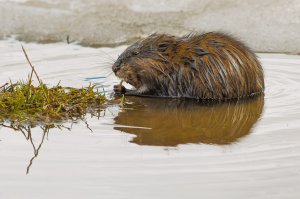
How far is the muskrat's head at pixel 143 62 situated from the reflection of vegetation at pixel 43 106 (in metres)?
0.66

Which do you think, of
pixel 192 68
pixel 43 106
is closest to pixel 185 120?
pixel 192 68

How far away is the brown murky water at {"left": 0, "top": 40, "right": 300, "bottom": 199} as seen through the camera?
4527 mm

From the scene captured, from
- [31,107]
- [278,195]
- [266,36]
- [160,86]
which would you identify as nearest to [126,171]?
[278,195]

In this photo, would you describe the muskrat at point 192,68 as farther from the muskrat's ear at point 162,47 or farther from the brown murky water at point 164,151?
the brown murky water at point 164,151

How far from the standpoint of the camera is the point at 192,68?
7230mm

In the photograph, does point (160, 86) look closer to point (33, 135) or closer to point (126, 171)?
point (33, 135)

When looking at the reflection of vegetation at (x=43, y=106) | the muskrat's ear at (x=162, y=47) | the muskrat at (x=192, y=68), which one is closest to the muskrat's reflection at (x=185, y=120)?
the muskrat at (x=192, y=68)

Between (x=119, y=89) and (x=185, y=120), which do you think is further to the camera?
(x=119, y=89)

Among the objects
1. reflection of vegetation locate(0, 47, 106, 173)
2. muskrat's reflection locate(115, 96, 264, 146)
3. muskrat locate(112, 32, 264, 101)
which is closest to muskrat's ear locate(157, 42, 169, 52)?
muskrat locate(112, 32, 264, 101)

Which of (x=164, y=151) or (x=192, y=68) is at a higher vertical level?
(x=192, y=68)

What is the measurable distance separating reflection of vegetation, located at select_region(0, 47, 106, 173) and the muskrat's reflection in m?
0.33

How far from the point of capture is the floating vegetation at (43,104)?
20.4 ft

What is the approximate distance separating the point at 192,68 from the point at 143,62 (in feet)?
1.65

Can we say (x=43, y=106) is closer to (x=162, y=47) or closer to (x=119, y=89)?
(x=119, y=89)
